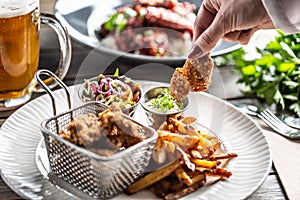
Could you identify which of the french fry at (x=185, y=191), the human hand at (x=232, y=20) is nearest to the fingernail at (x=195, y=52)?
the human hand at (x=232, y=20)

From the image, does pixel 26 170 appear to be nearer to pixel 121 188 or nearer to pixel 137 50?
pixel 121 188

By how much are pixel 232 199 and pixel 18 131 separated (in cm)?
84

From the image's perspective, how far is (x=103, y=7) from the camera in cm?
307

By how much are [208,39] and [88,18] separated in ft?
3.73

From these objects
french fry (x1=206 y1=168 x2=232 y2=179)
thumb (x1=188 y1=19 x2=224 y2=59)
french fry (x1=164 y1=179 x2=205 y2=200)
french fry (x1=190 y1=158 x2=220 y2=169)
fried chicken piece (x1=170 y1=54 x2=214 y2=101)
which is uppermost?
thumb (x1=188 y1=19 x2=224 y2=59)

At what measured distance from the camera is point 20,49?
7.55 feet

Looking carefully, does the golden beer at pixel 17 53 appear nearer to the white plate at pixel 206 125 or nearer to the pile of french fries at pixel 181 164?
the white plate at pixel 206 125

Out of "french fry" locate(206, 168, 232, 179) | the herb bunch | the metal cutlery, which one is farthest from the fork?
"french fry" locate(206, 168, 232, 179)

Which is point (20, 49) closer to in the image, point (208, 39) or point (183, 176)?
point (208, 39)

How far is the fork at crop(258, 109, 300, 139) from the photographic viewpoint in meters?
2.25

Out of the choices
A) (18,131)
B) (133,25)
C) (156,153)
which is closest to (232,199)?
(156,153)

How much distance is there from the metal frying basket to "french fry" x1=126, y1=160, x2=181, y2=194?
0.02 m

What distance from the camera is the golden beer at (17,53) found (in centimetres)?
222

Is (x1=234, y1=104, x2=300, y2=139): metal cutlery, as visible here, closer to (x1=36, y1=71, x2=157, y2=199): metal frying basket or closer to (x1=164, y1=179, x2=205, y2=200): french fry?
(x1=164, y1=179, x2=205, y2=200): french fry
